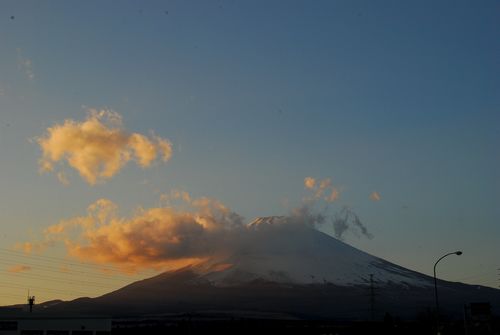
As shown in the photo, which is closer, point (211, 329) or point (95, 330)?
point (95, 330)

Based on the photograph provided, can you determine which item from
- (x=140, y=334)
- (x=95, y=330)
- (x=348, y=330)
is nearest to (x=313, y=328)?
(x=348, y=330)

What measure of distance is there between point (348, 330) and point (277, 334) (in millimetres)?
21065

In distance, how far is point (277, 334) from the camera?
168625mm

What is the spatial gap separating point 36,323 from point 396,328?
3700 inches

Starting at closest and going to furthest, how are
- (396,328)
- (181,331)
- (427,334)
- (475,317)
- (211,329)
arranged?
(475,317) → (427,334) → (396,328) → (181,331) → (211,329)

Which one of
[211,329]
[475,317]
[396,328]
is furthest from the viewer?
[211,329]

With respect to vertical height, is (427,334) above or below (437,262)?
below

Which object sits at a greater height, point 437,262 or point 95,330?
point 437,262

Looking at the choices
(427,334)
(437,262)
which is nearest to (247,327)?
(427,334)

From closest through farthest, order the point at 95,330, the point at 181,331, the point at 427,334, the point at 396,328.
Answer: the point at 95,330
the point at 427,334
the point at 396,328
the point at 181,331

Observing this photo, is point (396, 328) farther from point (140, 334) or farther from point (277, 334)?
point (140, 334)

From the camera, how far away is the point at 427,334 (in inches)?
5320

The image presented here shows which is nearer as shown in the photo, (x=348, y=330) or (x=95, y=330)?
(x=95, y=330)

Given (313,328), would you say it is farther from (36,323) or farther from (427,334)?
(36,323)
